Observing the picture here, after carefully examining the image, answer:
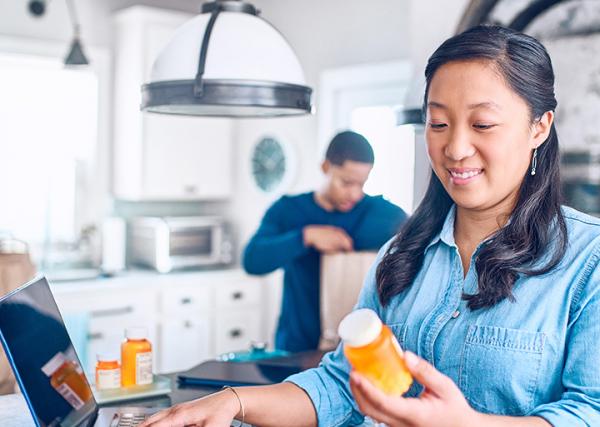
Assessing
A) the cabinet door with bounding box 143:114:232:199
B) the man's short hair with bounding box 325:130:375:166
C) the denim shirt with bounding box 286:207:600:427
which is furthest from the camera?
the cabinet door with bounding box 143:114:232:199

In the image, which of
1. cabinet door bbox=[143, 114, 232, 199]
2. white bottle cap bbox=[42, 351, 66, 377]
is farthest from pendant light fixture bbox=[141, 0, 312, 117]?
cabinet door bbox=[143, 114, 232, 199]

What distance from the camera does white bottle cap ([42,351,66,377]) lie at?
5.11 feet

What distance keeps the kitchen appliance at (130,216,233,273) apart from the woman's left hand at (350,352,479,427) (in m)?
3.76

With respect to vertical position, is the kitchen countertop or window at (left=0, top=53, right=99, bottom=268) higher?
window at (left=0, top=53, right=99, bottom=268)

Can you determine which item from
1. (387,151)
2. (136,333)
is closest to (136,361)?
(136,333)

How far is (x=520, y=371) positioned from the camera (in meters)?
1.30

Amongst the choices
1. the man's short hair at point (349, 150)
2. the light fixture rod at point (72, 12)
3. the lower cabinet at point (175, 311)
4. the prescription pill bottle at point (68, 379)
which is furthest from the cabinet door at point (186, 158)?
the prescription pill bottle at point (68, 379)

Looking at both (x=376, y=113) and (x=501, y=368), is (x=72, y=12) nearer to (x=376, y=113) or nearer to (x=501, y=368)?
(x=376, y=113)

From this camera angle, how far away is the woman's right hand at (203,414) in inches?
55.7

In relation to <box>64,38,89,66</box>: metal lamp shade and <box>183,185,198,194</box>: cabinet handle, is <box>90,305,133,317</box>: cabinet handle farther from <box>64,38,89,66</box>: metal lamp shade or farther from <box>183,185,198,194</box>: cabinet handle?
<box>64,38,89,66</box>: metal lamp shade

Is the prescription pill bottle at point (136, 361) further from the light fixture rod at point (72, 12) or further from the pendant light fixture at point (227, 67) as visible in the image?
the light fixture rod at point (72, 12)

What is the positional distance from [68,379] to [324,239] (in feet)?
4.66

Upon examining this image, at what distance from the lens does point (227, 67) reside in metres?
1.79

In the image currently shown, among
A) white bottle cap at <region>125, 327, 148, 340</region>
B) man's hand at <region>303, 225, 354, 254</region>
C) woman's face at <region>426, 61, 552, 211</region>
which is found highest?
woman's face at <region>426, 61, 552, 211</region>
